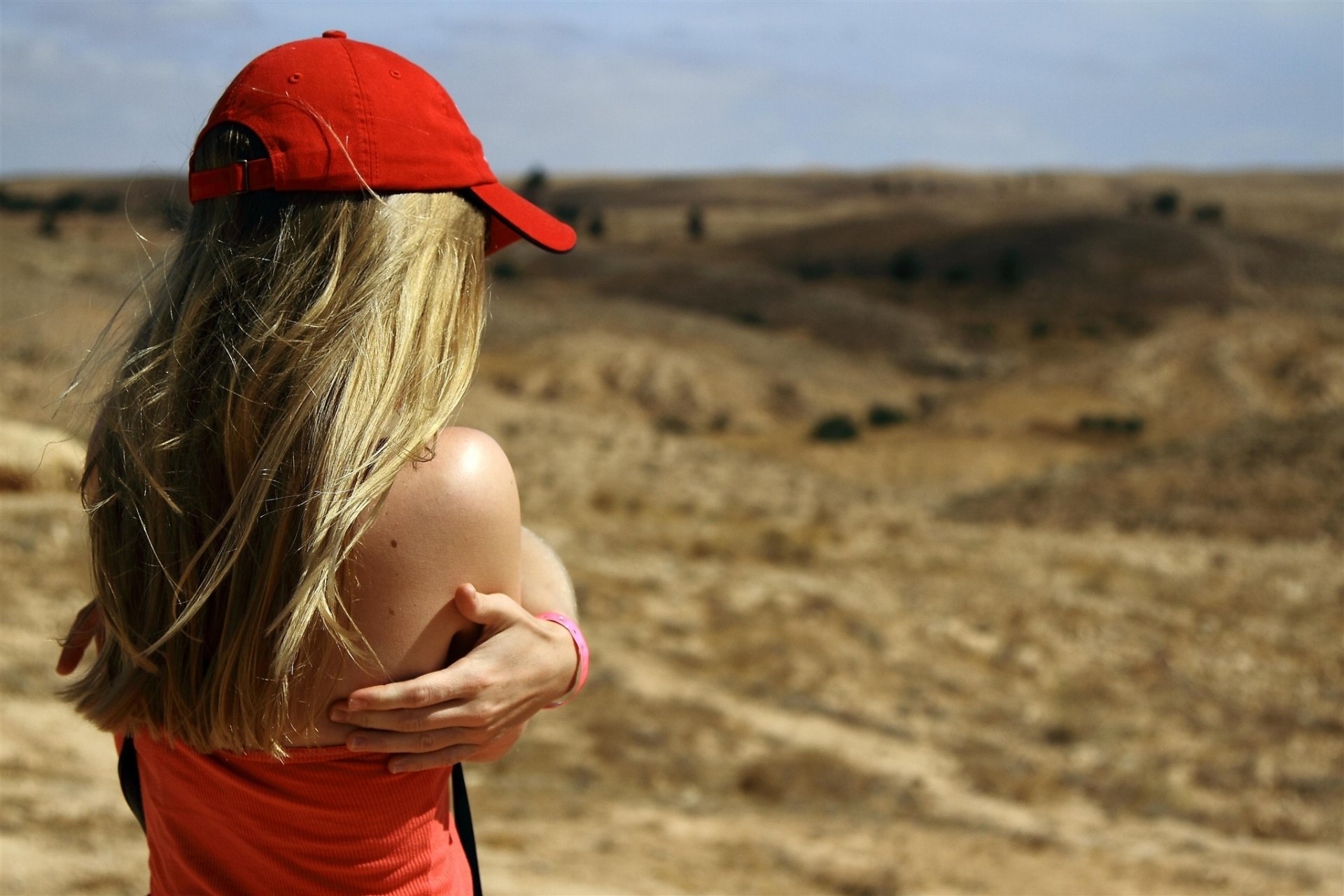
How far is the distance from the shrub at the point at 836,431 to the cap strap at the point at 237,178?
1839cm

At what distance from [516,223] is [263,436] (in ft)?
1.39

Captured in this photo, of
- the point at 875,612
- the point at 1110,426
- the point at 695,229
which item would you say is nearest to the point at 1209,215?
the point at 695,229

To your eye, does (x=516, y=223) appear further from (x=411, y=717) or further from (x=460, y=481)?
(x=411, y=717)

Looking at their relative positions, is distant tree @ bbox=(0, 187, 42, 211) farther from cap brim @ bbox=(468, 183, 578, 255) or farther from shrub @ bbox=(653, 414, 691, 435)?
cap brim @ bbox=(468, 183, 578, 255)

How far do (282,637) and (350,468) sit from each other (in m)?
0.21

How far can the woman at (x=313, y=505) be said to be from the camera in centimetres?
129

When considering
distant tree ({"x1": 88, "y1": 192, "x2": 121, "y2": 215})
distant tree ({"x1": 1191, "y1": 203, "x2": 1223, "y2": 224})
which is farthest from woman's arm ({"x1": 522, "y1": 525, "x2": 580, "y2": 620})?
distant tree ({"x1": 88, "y1": 192, "x2": 121, "y2": 215})

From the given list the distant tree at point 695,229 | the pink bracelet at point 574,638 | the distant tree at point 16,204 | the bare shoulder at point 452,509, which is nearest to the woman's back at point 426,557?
the bare shoulder at point 452,509

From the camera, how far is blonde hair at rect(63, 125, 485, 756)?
4.21 feet

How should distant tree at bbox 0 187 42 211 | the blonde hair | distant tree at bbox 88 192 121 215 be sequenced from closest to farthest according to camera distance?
the blonde hair → distant tree at bbox 88 192 121 215 → distant tree at bbox 0 187 42 211

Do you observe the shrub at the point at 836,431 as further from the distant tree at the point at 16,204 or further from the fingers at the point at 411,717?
the distant tree at the point at 16,204

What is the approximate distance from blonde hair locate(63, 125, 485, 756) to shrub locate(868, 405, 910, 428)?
19.9 metres

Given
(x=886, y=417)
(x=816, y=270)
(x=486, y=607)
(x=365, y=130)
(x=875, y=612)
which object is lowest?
(x=875, y=612)

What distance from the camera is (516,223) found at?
1474 millimetres
